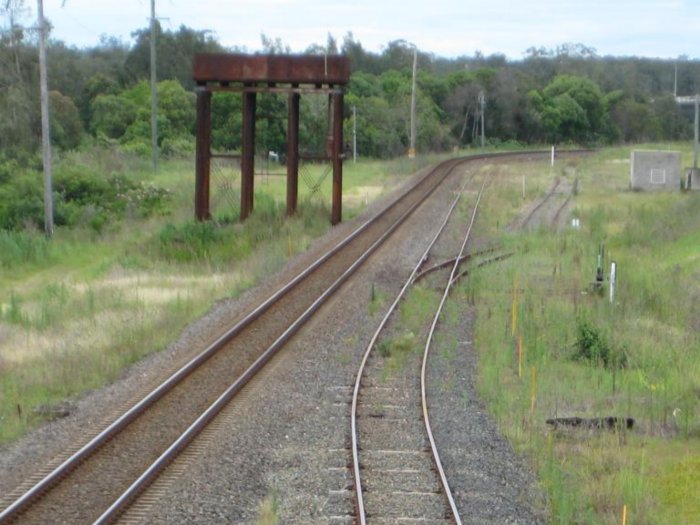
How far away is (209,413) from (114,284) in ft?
40.1

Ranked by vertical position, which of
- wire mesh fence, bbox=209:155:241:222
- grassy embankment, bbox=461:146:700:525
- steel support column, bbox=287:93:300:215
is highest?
steel support column, bbox=287:93:300:215

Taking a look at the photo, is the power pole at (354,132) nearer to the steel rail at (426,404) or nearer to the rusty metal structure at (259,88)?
the rusty metal structure at (259,88)

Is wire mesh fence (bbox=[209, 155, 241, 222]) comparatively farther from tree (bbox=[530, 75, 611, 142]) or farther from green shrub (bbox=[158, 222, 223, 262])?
tree (bbox=[530, 75, 611, 142])

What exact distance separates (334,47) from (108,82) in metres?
26.4

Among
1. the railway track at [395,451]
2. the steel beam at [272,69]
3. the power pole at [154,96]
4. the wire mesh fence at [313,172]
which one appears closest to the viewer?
the railway track at [395,451]

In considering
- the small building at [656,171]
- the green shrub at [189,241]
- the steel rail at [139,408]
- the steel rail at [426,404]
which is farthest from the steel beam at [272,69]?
the small building at [656,171]

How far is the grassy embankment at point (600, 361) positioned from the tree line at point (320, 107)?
26925 millimetres

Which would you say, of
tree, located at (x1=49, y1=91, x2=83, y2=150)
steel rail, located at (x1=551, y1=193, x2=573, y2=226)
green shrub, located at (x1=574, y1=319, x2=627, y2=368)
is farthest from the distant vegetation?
green shrub, located at (x1=574, y1=319, x2=627, y2=368)

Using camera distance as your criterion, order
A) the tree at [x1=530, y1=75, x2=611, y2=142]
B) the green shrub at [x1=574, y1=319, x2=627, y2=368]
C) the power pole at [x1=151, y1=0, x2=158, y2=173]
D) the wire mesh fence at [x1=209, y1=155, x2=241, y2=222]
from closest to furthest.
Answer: the green shrub at [x1=574, y1=319, x2=627, y2=368] → the wire mesh fence at [x1=209, y1=155, x2=241, y2=222] → the power pole at [x1=151, y1=0, x2=158, y2=173] → the tree at [x1=530, y1=75, x2=611, y2=142]

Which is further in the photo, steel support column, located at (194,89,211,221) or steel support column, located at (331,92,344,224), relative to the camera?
steel support column, located at (331,92,344,224)

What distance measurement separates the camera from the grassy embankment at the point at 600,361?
471 inches

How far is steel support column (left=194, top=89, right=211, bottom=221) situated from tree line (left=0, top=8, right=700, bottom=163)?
16.2 meters

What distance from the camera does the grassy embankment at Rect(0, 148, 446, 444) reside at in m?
16.5

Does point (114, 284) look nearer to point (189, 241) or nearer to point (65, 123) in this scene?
point (189, 241)
